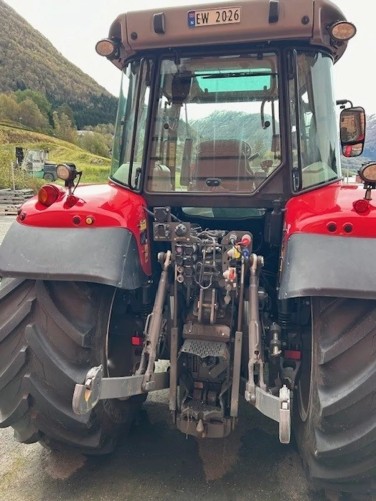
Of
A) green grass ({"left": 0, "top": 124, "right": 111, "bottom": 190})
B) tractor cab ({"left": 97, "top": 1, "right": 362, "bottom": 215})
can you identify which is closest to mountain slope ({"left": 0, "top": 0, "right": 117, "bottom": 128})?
green grass ({"left": 0, "top": 124, "right": 111, "bottom": 190})

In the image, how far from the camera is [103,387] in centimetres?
215

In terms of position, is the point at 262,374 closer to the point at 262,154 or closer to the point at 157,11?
the point at 262,154

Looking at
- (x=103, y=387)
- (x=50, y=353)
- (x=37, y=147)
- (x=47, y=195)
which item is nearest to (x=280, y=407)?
(x=103, y=387)

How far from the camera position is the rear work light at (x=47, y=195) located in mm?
2527

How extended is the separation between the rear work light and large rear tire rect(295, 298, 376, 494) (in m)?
1.51

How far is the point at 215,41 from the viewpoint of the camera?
2475 millimetres

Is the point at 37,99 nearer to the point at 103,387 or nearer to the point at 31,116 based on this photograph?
the point at 31,116

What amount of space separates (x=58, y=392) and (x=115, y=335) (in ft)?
1.87

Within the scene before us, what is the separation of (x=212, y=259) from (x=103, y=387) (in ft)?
2.71

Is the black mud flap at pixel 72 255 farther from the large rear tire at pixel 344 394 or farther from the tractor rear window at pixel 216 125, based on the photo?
the large rear tire at pixel 344 394

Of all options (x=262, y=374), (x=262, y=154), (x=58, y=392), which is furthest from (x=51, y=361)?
(x=262, y=154)

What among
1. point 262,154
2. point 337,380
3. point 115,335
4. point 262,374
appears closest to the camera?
point 337,380

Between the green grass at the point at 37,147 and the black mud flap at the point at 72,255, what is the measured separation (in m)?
12.7

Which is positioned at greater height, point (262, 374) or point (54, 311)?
point (54, 311)
